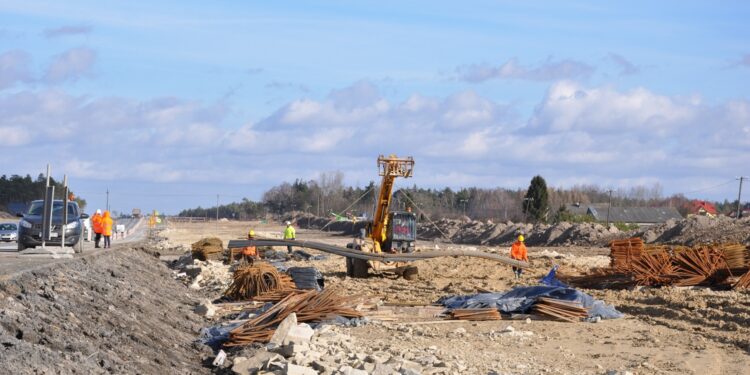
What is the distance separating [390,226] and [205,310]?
11.8 m

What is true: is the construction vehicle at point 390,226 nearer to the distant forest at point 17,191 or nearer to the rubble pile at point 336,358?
the rubble pile at point 336,358

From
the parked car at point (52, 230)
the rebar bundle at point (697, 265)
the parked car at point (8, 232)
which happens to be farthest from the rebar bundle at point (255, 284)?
the parked car at point (8, 232)

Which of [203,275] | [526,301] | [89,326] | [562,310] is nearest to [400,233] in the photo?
[203,275]

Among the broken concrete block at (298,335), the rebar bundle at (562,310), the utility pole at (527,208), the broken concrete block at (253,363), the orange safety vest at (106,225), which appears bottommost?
the broken concrete block at (253,363)

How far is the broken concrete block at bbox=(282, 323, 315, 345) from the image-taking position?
545 inches

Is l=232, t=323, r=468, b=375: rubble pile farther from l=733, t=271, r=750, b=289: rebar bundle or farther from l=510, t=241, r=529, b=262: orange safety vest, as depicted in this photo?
l=510, t=241, r=529, b=262: orange safety vest

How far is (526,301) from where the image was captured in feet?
60.8

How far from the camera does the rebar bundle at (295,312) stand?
1508 centimetres

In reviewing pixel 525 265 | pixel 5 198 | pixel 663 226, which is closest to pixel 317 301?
pixel 525 265

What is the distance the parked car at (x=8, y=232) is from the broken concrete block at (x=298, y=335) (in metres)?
29.6

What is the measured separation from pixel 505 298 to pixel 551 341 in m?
3.83

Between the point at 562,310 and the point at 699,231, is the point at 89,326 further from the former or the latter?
the point at 699,231

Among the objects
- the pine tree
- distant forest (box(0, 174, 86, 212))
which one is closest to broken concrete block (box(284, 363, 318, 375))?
the pine tree

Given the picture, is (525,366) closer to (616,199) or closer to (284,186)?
(616,199)
